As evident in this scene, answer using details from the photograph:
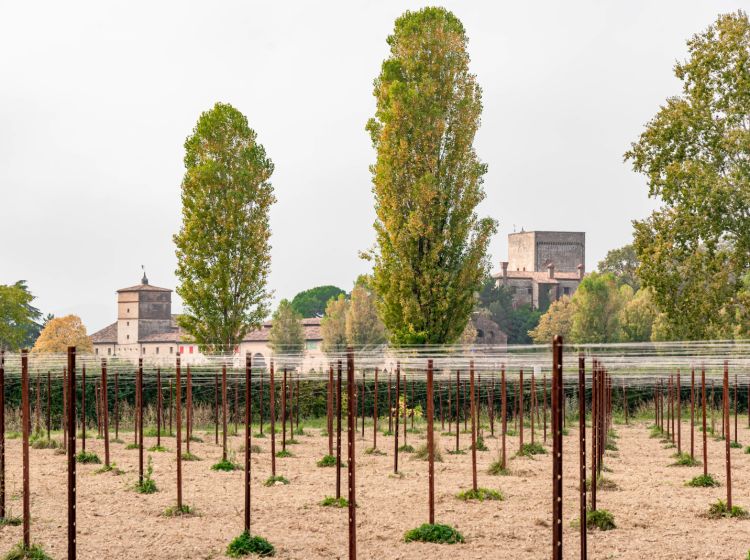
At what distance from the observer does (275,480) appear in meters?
18.2

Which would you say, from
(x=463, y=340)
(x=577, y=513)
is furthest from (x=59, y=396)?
(x=463, y=340)

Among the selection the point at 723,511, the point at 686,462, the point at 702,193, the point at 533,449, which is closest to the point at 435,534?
the point at 723,511

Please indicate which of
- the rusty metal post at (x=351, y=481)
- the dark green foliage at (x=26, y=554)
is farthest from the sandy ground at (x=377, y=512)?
the rusty metal post at (x=351, y=481)

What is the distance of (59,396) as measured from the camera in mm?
33375

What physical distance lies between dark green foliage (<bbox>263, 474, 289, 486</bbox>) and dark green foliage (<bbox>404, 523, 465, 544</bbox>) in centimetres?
502

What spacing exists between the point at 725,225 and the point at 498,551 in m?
19.9

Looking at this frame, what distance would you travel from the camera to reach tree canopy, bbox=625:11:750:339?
98.7ft

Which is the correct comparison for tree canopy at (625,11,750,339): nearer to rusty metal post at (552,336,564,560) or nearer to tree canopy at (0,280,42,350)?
rusty metal post at (552,336,564,560)

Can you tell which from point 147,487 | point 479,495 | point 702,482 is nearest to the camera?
point 479,495

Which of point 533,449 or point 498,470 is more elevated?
point 498,470

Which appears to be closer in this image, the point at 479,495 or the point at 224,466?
the point at 479,495

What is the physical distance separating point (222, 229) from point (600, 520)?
26889 mm

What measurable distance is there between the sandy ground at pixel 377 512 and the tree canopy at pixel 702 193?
907 cm

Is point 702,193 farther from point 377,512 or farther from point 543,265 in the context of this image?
point 543,265
